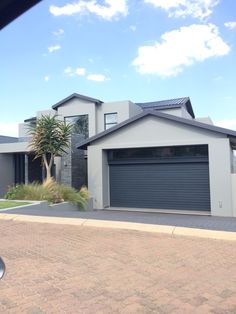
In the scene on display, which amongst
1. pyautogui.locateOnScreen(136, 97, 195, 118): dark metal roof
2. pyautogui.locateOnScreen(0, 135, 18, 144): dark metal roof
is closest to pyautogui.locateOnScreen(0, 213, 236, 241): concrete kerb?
pyautogui.locateOnScreen(0, 135, 18, 144): dark metal roof

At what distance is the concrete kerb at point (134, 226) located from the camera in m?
9.29

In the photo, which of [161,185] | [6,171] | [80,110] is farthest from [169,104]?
[6,171]

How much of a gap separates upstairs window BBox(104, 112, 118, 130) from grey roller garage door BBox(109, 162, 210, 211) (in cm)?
731

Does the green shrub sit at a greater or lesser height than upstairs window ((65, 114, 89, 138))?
lesser

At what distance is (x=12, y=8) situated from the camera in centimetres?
212

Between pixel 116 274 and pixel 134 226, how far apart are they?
417cm

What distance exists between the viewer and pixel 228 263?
276 inches

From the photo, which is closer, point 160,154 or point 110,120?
point 160,154

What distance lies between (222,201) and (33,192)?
8.44 metres

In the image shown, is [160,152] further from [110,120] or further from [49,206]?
[110,120]

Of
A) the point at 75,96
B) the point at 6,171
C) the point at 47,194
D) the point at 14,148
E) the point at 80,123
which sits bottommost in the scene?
the point at 47,194

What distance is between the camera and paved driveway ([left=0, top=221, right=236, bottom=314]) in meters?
5.00

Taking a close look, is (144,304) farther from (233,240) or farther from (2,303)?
(233,240)

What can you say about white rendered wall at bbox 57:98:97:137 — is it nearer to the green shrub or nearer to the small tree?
the small tree
